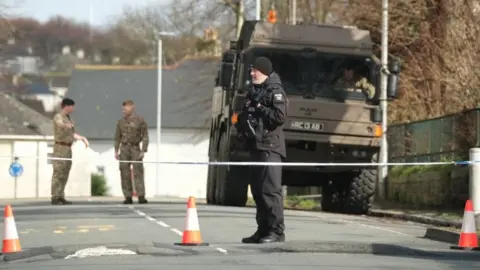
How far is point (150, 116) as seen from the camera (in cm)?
7400

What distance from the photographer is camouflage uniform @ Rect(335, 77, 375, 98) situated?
21.5 meters

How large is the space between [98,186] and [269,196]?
55516 mm

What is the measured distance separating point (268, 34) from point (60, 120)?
14.1 ft

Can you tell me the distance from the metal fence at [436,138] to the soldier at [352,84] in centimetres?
276

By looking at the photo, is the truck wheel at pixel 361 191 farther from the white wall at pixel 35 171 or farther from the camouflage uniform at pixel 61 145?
the white wall at pixel 35 171

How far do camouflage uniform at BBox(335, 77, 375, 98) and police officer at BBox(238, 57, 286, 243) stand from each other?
9102 mm

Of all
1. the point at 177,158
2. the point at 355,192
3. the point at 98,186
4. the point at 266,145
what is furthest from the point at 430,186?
the point at 177,158

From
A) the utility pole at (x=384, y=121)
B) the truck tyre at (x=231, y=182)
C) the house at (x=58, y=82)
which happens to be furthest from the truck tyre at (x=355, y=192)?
the house at (x=58, y=82)

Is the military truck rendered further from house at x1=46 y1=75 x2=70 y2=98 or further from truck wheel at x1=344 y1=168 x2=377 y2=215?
house at x1=46 y1=75 x2=70 y2=98

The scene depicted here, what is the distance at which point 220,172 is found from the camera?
2341 centimetres

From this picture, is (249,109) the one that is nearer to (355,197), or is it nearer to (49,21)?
(355,197)

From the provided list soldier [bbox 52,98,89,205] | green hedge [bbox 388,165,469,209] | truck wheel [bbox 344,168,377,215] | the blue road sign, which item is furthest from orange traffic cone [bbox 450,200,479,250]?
the blue road sign

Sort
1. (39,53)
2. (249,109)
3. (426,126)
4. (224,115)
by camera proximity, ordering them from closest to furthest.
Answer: (249,109) < (224,115) < (426,126) < (39,53)

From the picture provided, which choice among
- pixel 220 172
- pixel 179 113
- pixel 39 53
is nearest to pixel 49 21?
pixel 39 53
